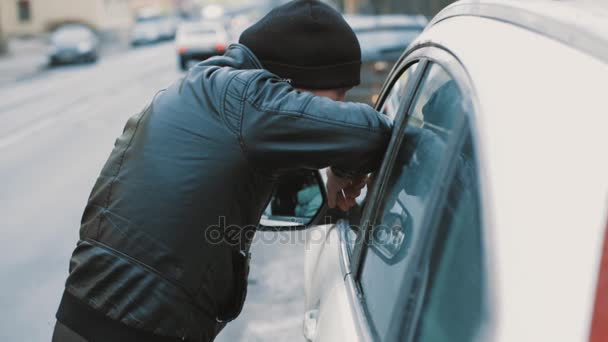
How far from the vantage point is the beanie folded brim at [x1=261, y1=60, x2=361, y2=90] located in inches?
79.2

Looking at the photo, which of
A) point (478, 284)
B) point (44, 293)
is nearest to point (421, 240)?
point (478, 284)

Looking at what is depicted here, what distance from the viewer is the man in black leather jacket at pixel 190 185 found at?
5.75 ft

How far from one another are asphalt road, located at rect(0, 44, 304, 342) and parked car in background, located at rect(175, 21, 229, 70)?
6112 millimetres

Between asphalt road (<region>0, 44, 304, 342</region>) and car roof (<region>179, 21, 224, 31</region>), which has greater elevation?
asphalt road (<region>0, 44, 304, 342</region>)

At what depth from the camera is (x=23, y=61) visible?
32812 mm

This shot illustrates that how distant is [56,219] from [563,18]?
6.59 meters

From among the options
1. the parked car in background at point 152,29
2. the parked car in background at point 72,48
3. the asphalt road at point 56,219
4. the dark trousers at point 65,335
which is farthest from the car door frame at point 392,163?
the parked car in background at point 152,29

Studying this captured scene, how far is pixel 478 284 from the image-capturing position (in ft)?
3.45

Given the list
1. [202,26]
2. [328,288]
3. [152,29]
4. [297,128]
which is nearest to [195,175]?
[297,128]

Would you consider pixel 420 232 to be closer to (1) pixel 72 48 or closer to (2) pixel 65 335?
(2) pixel 65 335

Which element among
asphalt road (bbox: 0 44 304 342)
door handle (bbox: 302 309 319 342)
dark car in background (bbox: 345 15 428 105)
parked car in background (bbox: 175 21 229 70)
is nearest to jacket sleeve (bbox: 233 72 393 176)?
door handle (bbox: 302 309 319 342)

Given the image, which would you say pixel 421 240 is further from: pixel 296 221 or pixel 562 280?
pixel 296 221

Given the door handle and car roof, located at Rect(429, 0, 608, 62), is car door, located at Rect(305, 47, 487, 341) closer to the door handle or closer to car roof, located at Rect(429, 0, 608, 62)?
the door handle

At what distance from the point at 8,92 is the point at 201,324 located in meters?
20.6
